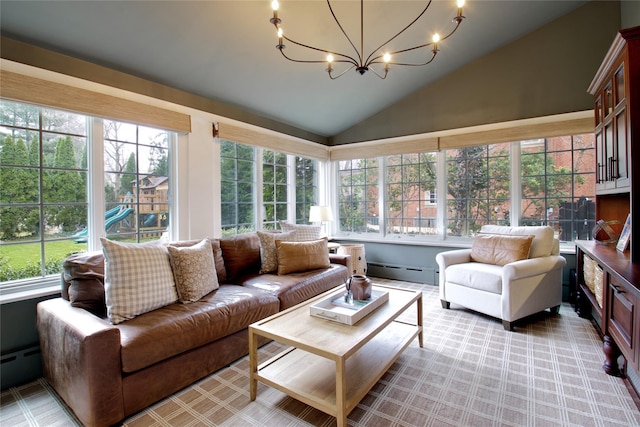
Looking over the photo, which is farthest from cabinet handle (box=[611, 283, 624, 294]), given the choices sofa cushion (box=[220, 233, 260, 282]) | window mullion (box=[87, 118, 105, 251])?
window mullion (box=[87, 118, 105, 251])

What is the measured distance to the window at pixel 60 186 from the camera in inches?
83.7

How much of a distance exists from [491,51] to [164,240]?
14.7 feet

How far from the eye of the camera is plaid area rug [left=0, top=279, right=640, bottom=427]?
1.67 metres

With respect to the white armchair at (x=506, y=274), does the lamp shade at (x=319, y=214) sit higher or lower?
higher

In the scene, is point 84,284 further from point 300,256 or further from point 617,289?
point 617,289

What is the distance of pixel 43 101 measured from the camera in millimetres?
2145

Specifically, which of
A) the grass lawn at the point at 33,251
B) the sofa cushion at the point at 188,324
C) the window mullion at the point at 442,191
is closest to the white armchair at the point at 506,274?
the window mullion at the point at 442,191

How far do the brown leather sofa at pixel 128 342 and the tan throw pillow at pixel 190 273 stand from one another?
8 centimetres

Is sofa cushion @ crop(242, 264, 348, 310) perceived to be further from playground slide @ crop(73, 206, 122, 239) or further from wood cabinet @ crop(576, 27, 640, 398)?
wood cabinet @ crop(576, 27, 640, 398)

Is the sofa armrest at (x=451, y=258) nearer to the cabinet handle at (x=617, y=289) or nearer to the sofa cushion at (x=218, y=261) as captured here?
the cabinet handle at (x=617, y=289)

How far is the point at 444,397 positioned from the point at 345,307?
2.56 ft

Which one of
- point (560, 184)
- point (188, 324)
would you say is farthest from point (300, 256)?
point (560, 184)

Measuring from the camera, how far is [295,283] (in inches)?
114

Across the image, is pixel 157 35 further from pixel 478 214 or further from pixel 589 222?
pixel 589 222
